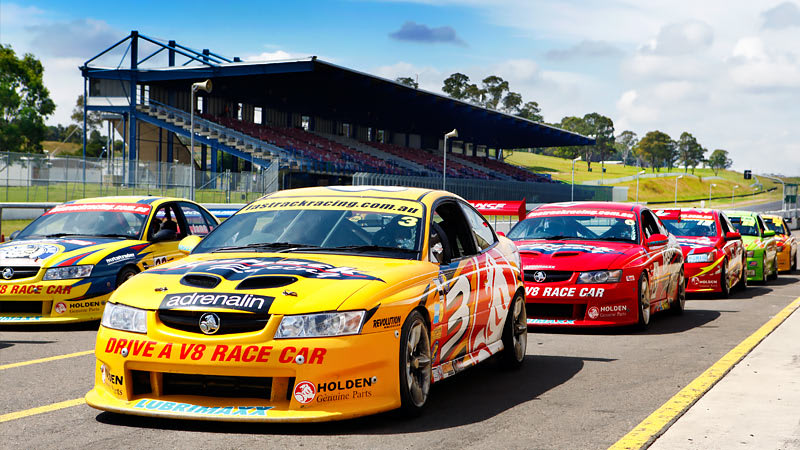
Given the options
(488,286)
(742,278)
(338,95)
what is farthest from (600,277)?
(338,95)

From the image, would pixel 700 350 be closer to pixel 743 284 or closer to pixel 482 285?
pixel 482 285

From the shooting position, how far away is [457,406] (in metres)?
5.85

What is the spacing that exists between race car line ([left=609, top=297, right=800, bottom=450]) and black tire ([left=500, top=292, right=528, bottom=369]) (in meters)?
1.38

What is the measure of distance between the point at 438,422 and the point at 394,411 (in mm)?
265

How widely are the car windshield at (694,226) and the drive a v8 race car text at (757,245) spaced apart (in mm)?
2619

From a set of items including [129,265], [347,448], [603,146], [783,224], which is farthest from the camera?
[603,146]

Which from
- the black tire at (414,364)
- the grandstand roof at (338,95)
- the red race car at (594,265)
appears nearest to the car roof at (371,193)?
the black tire at (414,364)

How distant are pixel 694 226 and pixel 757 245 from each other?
11.4ft

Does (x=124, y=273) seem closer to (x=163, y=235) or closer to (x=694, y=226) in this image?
(x=163, y=235)

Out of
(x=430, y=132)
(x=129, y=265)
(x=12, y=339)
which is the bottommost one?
(x=12, y=339)

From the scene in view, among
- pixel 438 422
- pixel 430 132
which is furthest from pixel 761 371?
pixel 430 132

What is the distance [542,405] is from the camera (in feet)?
19.7

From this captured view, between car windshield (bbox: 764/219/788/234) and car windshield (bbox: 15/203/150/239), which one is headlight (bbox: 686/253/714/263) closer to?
car windshield (bbox: 15/203/150/239)

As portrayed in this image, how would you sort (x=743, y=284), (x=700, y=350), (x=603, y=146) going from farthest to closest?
(x=603, y=146)
(x=743, y=284)
(x=700, y=350)
